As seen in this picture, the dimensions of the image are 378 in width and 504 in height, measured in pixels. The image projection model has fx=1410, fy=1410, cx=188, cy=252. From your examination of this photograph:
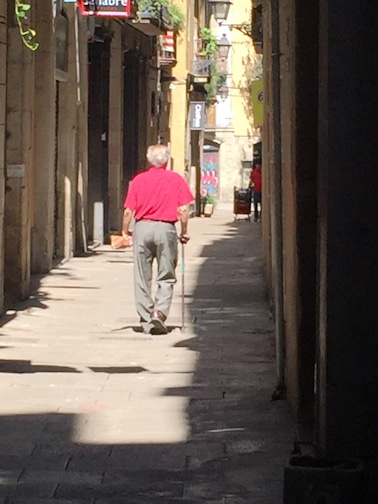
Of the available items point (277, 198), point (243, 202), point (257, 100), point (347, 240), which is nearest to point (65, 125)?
point (257, 100)

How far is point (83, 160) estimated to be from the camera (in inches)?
909

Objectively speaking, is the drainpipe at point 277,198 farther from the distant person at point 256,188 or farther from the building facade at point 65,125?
the distant person at point 256,188

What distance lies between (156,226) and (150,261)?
1.35 ft

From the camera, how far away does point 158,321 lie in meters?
12.9

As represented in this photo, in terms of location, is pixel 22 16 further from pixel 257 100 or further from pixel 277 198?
pixel 257 100

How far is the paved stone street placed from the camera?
6.78 metres

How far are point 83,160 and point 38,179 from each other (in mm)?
3953

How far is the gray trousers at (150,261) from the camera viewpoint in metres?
12.8

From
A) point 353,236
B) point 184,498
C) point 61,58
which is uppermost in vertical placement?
point 61,58

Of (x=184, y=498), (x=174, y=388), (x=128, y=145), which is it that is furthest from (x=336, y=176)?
(x=128, y=145)

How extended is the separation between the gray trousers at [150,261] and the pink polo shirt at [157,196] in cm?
9

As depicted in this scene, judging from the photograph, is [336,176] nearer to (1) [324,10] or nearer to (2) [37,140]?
(1) [324,10]

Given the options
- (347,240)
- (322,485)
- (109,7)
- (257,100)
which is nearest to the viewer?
(322,485)

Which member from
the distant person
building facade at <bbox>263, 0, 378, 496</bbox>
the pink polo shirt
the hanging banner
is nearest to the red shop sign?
the pink polo shirt
